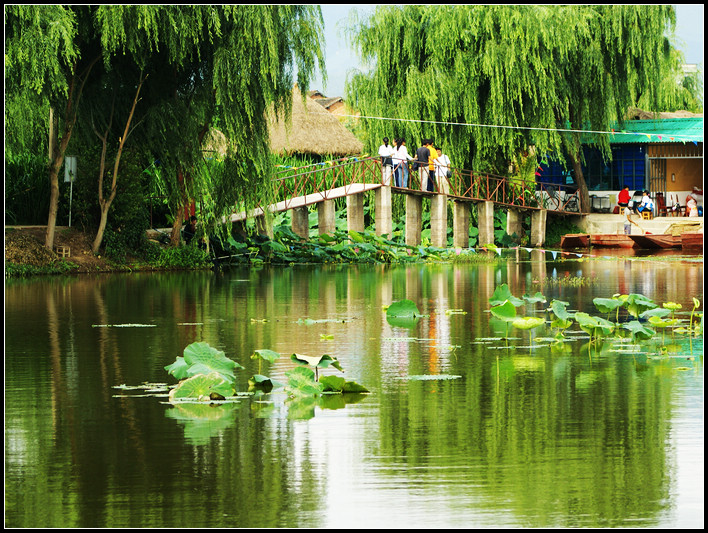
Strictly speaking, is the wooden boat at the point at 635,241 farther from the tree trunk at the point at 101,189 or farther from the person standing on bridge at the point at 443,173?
the tree trunk at the point at 101,189

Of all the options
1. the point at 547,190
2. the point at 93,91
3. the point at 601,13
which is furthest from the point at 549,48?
the point at 93,91

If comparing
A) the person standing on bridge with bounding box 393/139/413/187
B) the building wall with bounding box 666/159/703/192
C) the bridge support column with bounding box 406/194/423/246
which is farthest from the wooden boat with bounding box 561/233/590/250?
the building wall with bounding box 666/159/703/192

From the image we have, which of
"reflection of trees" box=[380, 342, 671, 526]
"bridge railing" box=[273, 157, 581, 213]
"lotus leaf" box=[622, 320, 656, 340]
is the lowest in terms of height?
"reflection of trees" box=[380, 342, 671, 526]

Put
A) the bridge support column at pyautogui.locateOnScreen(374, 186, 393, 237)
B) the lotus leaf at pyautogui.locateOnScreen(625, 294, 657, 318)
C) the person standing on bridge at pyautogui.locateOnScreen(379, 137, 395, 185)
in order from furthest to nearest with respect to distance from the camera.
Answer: the person standing on bridge at pyautogui.locateOnScreen(379, 137, 395, 185)
the bridge support column at pyautogui.locateOnScreen(374, 186, 393, 237)
the lotus leaf at pyautogui.locateOnScreen(625, 294, 657, 318)

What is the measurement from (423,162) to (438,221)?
2285 mm

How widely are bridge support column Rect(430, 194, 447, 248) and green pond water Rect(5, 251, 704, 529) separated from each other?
21.8 m

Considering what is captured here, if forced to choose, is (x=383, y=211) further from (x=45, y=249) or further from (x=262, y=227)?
(x=45, y=249)

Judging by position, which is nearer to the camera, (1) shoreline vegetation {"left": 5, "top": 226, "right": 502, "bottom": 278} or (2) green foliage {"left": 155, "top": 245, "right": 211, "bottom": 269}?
(1) shoreline vegetation {"left": 5, "top": 226, "right": 502, "bottom": 278}

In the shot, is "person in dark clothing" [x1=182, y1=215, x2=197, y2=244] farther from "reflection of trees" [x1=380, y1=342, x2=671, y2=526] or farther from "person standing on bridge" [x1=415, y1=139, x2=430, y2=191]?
"reflection of trees" [x1=380, y1=342, x2=671, y2=526]

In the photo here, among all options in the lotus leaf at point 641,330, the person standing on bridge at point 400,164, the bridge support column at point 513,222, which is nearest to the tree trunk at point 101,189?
the person standing on bridge at point 400,164

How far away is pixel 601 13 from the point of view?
1496 inches

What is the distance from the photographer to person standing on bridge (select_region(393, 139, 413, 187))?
34.8 m

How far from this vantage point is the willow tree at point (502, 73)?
118 feet

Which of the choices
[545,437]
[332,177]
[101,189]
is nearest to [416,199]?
[332,177]
